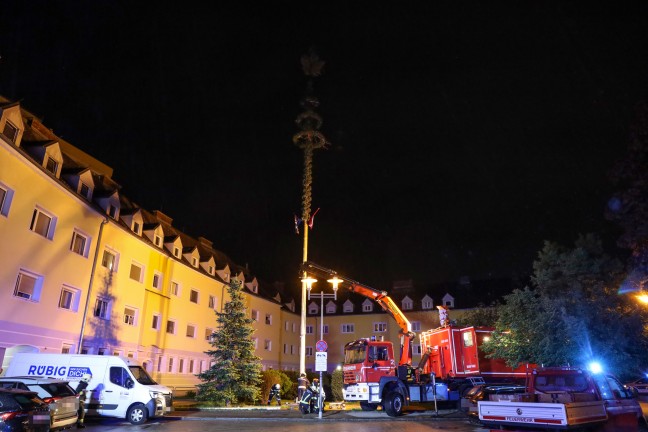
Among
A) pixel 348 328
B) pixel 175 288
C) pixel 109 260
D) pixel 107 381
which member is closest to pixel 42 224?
pixel 109 260

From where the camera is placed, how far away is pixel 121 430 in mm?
14477

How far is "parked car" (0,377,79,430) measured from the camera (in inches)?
505

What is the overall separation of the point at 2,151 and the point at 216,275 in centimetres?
2474

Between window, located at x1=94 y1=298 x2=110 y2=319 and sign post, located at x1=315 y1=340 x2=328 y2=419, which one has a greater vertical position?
window, located at x1=94 y1=298 x2=110 y2=319

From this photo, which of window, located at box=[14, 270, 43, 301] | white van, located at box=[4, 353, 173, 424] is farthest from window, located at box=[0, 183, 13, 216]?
white van, located at box=[4, 353, 173, 424]

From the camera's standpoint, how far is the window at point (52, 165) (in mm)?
22656

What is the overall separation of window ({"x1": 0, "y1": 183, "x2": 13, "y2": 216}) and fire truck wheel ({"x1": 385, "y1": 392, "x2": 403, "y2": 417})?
1841cm

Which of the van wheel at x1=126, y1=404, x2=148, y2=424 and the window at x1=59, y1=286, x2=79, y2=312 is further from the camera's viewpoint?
the window at x1=59, y1=286, x2=79, y2=312

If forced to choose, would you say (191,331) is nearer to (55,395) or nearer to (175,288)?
(175,288)

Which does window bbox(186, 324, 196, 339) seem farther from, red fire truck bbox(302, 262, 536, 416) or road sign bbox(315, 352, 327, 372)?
road sign bbox(315, 352, 327, 372)

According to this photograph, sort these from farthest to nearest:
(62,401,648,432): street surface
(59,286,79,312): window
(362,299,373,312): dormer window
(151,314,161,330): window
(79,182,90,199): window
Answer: (362,299,373,312): dormer window → (151,314,161,330): window → (79,182,90,199): window → (59,286,79,312): window → (62,401,648,432): street surface

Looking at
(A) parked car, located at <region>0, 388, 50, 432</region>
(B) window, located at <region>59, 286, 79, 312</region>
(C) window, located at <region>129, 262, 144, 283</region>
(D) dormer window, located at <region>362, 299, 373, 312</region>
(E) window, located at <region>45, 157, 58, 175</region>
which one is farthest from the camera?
(D) dormer window, located at <region>362, 299, 373, 312</region>

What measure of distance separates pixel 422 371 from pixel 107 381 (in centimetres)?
1338

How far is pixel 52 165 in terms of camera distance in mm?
23031
